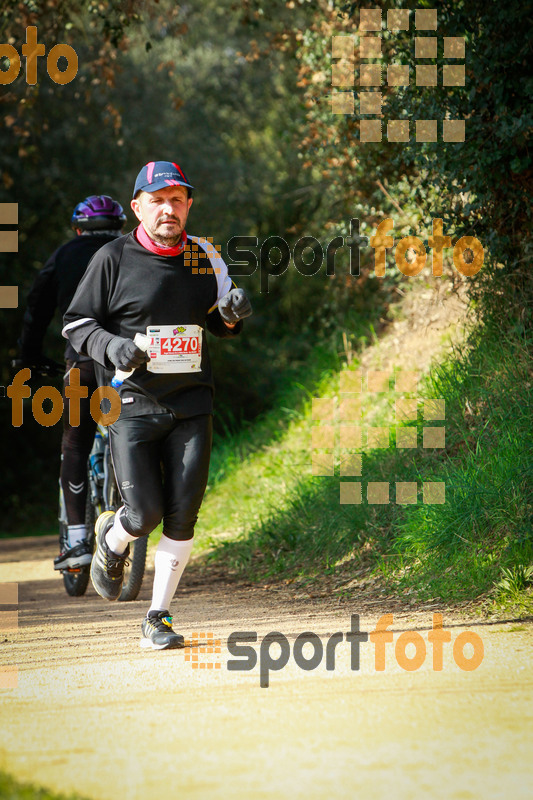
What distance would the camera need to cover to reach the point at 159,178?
4840mm

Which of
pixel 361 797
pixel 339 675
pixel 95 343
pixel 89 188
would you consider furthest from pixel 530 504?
pixel 89 188

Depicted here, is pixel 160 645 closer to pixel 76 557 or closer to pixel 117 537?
pixel 117 537

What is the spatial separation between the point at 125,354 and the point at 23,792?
7.22ft

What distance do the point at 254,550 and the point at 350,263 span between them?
4038mm

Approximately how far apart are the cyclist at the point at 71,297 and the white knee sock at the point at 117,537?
1511 mm

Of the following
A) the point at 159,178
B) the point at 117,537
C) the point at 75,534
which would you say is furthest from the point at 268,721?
the point at 75,534

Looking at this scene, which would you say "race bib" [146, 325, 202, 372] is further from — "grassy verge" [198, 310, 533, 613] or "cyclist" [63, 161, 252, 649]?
"grassy verge" [198, 310, 533, 613]

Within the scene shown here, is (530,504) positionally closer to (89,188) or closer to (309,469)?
(309,469)

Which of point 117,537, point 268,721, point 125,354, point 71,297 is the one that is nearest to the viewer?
point 268,721

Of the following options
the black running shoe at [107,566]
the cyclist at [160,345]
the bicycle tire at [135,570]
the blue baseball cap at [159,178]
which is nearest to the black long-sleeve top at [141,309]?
→ the cyclist at [160,345]

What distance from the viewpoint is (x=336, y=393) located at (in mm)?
10469

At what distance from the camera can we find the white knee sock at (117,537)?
506 cm

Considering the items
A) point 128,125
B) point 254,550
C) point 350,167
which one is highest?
point 128,125

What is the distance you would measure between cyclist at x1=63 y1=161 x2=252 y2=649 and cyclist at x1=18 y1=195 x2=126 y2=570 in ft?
5.90
